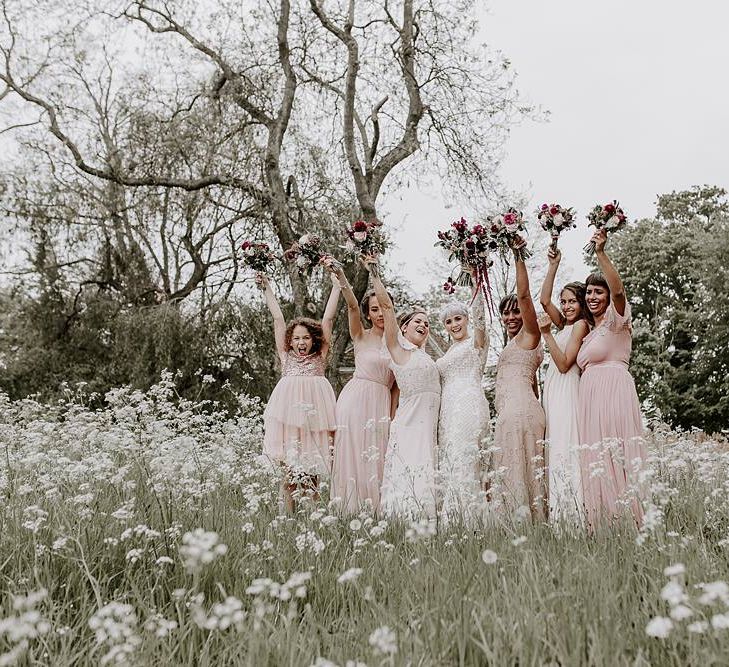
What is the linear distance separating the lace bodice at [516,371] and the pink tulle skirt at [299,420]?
70.2 inches

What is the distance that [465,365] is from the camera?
652 centimetres

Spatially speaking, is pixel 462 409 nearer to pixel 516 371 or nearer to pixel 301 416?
pixel 516 371

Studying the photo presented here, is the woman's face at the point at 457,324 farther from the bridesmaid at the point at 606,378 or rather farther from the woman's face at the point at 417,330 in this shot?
the bridesmaid at the point at 606,378

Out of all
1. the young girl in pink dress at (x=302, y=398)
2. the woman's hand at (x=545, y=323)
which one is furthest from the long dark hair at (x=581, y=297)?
the young girl in pink dress at (x=302, y=398)

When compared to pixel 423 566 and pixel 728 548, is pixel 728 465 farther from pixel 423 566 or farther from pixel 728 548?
pixel 423 566

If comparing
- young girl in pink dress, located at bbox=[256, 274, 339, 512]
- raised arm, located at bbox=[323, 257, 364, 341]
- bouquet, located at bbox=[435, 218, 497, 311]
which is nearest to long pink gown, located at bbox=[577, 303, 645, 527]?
bouquet, located at bbox=[435, 218, 497, 311]

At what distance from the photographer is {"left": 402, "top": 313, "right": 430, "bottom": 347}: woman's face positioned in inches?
269

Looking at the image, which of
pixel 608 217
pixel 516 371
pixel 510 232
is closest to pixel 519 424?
pixel 516 371

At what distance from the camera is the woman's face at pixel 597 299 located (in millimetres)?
6051

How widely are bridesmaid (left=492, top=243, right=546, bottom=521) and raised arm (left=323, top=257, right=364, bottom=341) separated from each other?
153cm

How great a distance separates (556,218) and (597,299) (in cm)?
81

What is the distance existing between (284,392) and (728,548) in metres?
4.43

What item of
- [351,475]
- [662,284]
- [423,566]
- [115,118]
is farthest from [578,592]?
[662,284]

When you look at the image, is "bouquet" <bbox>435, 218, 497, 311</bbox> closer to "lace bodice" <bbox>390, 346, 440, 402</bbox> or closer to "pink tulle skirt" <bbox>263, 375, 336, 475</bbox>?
"lace bodice" <bbox>390, 346, 440, 402</bbox>
